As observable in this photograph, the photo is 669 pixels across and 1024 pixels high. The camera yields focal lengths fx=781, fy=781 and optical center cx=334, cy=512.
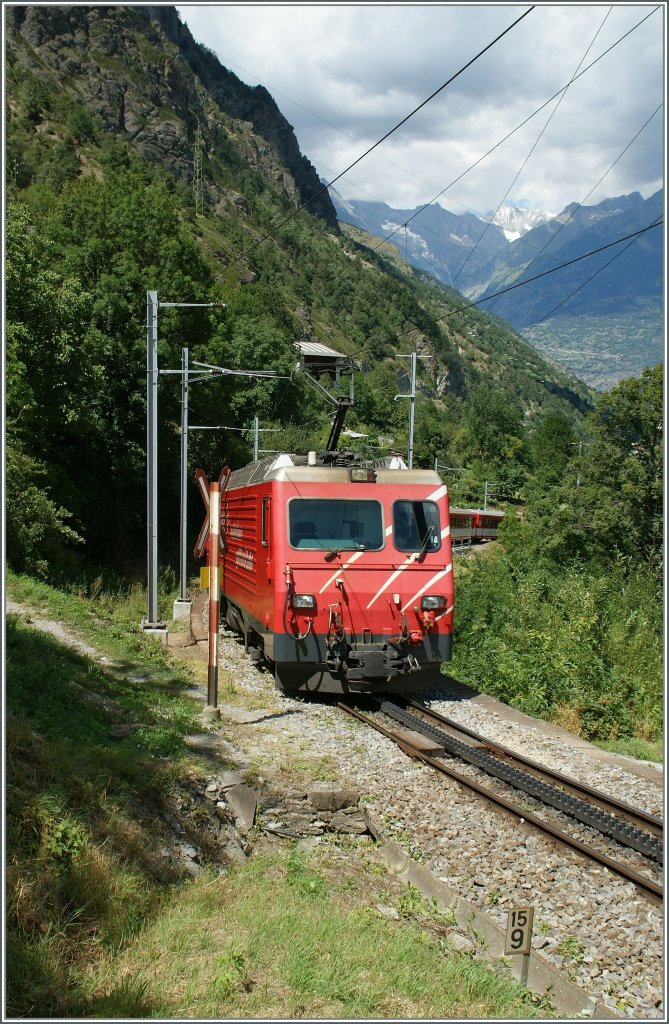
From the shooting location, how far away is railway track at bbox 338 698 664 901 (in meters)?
6.11

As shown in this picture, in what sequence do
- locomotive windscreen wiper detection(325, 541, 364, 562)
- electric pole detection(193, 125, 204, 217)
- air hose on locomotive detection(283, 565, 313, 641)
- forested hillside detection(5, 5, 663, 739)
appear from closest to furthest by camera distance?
air hose on locomotive detection(283, 565, 313, 641)
locomotive windscreen wiper detection(325, 541, 364, 562)
forested hillside detection(5, 5, 663, 739)
electric pole detection(193, 125, 204, 217)

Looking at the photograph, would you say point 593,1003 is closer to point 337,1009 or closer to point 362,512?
point 337,1009

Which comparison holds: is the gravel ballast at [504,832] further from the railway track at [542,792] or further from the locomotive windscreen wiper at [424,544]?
the locomotive windscreen wiper at [424,544]

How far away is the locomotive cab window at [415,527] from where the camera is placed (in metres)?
10.9

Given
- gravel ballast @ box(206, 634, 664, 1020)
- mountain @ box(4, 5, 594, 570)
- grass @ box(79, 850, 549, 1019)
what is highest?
mountain @ box(4, 5, 594, 570)

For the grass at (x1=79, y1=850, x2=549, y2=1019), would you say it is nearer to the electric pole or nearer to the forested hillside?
the forested hillside

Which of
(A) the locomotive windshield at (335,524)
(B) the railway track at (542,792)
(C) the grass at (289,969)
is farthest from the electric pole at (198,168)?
(C) the grass at (289,969)

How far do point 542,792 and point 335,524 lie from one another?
4.77m

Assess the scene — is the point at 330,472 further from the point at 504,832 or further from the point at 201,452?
the point at 201,452

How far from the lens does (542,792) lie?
23.5 feet

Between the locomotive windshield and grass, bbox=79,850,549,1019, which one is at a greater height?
the locomotive windshield

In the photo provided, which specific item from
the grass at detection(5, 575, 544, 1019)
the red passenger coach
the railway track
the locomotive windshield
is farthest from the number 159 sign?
the locomotive windshield

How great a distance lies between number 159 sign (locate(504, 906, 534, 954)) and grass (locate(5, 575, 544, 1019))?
0.75ft

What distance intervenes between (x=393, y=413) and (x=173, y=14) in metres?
124
